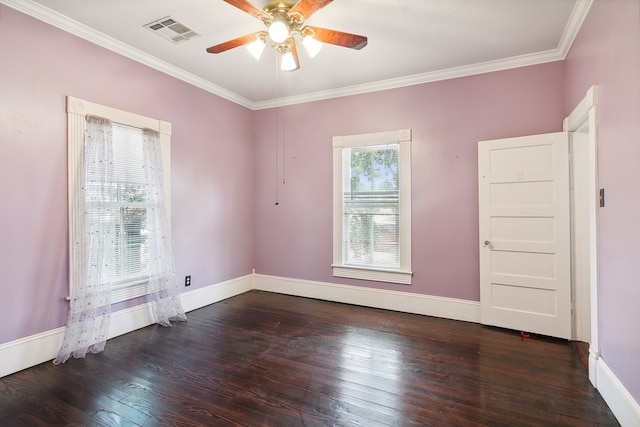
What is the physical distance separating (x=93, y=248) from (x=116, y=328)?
88 centimetres

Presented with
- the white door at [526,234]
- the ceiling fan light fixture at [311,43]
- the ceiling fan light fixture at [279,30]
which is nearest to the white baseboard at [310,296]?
the white door at [526,234]

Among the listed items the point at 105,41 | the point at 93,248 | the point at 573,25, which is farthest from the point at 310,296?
the point at 573,25

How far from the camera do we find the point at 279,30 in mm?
2170

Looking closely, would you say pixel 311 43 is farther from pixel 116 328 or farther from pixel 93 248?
pixel 116 328

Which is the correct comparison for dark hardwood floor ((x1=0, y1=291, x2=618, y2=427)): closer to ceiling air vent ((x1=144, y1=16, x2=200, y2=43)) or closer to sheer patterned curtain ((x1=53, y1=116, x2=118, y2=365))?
sheer patterned curtain ((x1=53, y1=116, x2=118, y2=365))

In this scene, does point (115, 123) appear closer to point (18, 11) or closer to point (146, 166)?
point (146, 166)

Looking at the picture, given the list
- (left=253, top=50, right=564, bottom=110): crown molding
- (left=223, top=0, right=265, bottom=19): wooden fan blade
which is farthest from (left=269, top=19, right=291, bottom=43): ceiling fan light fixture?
(left=253, top=50, right=564, bottom=110): crown molding

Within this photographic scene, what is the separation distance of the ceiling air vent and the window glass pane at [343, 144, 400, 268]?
220 cm

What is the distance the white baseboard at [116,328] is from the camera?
2.39m

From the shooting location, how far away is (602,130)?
2143mm

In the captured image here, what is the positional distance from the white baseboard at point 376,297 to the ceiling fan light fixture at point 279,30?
3.00 metres

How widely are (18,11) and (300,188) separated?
3149mm

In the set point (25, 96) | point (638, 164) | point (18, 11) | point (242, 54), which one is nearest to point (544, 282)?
point (638, 164)

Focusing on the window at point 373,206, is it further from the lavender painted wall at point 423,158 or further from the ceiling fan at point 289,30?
the ceiling fan at point 289,30
